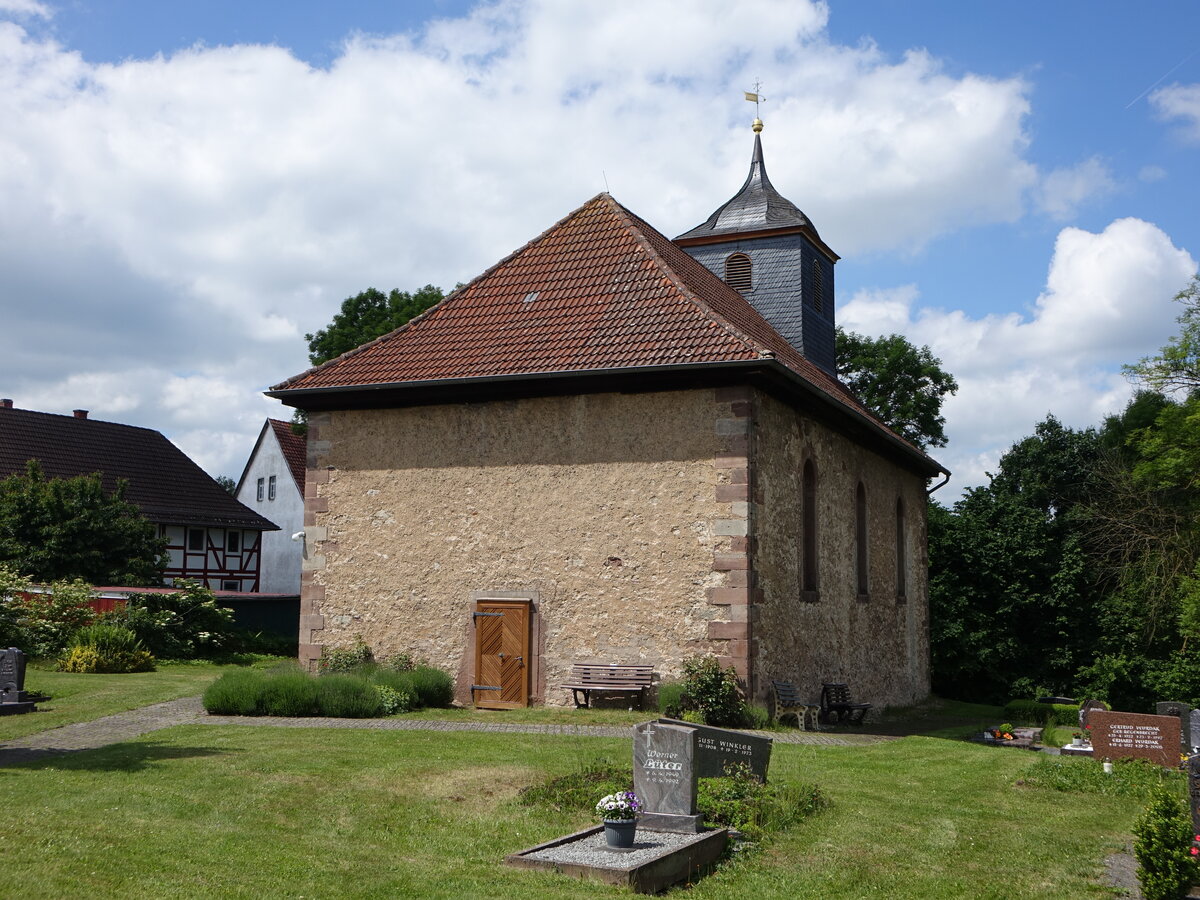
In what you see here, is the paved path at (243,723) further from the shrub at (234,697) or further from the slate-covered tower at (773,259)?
the slate-covered tower at (773,259)

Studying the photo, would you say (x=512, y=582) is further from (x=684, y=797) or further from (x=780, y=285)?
(x=780, y=285)

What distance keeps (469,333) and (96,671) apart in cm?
939

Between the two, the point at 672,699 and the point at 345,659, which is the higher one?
the point at 345,659

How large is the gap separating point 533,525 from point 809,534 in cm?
447

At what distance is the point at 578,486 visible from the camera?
1689 centimetres

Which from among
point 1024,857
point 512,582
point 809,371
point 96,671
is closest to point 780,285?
point 809,371

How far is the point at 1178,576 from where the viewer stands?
2788 cm

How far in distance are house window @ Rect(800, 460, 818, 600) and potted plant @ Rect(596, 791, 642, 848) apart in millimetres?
10210

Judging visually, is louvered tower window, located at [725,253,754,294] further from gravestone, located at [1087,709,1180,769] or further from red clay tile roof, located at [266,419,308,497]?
red clay tile roof, located at [266,419,308,497]

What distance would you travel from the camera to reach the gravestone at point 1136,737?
13.0 m

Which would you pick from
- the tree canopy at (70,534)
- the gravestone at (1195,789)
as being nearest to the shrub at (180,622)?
the tree canopy at (70,534)

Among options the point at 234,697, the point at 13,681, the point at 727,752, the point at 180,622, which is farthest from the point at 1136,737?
the point at 180,622

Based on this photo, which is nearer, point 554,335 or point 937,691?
point 554,335

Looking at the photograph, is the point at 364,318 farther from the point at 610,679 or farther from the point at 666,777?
the point at 666,777
